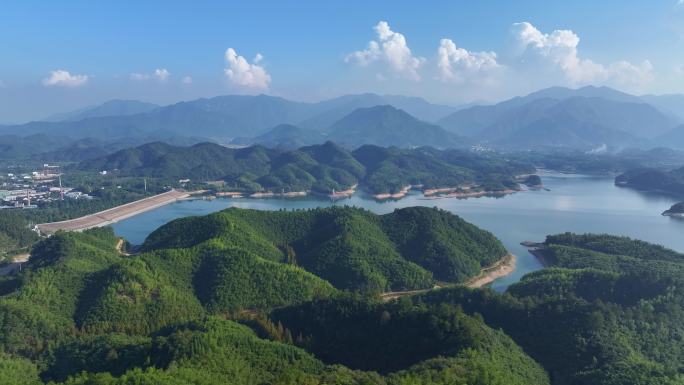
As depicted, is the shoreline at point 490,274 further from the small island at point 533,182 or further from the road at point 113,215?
the small island at point 533,182

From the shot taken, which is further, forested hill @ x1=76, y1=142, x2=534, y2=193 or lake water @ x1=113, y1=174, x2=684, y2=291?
forested hill @ x1=76, y1=142, x2=534, y2=193

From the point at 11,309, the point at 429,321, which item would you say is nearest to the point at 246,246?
the point at 11,309

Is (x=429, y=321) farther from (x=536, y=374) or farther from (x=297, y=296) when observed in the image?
(x=297, y=296)

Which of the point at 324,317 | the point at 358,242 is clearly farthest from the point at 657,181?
the point at 324,317

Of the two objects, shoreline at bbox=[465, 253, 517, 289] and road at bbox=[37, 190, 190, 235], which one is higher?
road at bbox=[37, 190, 190, 235]

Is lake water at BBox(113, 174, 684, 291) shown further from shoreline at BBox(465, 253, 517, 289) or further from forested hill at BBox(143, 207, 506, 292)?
forested hill at BBox(143, 207, 506, 292)

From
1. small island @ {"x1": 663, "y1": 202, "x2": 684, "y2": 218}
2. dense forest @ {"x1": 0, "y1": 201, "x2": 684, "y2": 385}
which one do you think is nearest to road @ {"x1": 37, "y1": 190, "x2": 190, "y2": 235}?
dense forest @ {"x1": 0, "y1": 201, "x2": 684, "y2": 385}

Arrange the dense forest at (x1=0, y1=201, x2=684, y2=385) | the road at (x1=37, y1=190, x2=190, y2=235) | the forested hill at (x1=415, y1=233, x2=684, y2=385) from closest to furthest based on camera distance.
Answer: the dense forest at (x1=0, y1=201, x2=684, y2=385), the forested hill at (x1=415, y1=233, x2=684, y2=385), the road at (x1=37, y1=190, x2=190, y2=235)
